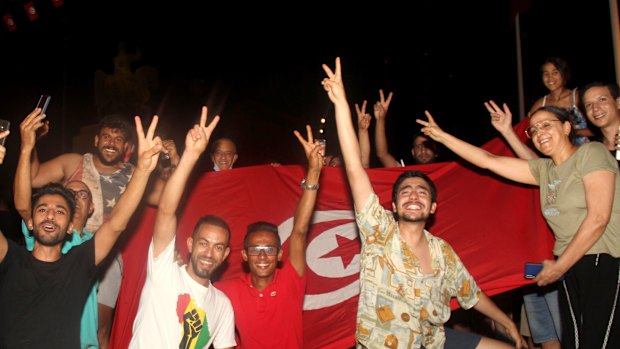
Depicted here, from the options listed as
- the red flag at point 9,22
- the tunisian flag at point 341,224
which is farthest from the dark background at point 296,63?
the tunisian flag at point 341,224

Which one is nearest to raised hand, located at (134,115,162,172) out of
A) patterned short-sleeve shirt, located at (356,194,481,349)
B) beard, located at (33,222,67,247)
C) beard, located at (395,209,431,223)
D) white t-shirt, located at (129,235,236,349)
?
white t-shirt, located at (129,235,236,349)

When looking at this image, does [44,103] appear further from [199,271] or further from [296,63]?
[296,63]

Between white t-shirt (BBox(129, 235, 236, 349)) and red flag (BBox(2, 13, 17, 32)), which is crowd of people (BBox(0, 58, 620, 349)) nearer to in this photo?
white t-shirt (BBox(129, 235, 236, 349))

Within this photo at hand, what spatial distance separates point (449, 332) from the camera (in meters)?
4.14

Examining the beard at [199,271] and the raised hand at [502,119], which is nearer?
the beard at [199,271]

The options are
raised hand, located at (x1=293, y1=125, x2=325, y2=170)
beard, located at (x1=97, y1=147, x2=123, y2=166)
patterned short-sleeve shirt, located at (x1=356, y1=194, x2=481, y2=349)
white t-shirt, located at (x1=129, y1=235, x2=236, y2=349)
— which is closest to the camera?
white t-shirt, located at (x1=129, y1=235, x2=236, y2=349)

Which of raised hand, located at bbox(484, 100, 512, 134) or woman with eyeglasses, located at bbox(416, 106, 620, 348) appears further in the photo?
raised hand, located at bbox(484, 100, 512, 134)

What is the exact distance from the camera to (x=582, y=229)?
3594mm

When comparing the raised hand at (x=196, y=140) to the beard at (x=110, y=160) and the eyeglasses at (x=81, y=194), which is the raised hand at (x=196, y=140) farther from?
the beard at (x=110, y=160)

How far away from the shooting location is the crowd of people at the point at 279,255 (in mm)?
3506

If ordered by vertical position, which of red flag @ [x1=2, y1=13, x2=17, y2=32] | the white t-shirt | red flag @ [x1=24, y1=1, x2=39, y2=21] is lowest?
the white t-shirt

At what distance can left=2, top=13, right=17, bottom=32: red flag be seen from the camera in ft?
27.9

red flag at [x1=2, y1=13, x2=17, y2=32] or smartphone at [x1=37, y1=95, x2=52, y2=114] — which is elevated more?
red flag at [x1=2, y1=13, x2=17, y2=32]

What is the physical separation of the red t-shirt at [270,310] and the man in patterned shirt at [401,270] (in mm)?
625
